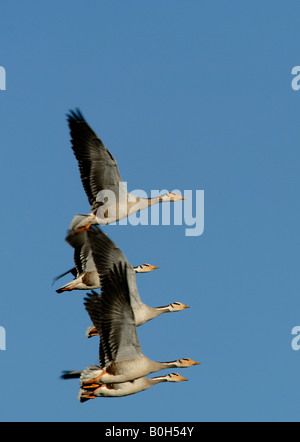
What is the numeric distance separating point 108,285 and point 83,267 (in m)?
4.56

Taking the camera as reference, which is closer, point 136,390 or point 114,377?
point 114,377

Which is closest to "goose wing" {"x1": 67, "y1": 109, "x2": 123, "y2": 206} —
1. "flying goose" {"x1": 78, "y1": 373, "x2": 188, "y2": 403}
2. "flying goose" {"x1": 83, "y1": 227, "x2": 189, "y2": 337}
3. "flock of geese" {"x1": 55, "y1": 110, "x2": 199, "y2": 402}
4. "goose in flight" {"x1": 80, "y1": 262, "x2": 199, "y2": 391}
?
"flock of geese" {"x1": 55, "y1": 110, "x2": 199, "y2": 402}

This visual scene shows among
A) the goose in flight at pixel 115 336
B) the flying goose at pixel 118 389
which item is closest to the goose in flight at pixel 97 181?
the goose in flight at pixel 115 336

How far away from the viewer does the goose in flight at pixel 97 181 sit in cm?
2072

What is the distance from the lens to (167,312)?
22156 mm

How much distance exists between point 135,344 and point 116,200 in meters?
3.65

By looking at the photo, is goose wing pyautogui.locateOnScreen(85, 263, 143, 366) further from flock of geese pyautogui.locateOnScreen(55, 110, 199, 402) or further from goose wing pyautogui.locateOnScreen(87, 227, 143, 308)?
goose wing pyautogui.locateOnScreen(87, 227, 143, 308)

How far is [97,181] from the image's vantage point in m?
21.0

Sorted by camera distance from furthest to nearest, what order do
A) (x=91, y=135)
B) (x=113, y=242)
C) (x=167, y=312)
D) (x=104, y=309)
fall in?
(x=167, y=312) → (x=91, y=135) → (x=113, y=242) → (x=104, y=309)

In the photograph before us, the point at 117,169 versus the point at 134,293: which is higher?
the point at 117,169

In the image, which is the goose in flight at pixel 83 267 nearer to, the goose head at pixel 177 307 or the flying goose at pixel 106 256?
the goose head at pixel 177 307

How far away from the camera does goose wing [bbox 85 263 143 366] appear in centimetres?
1814
